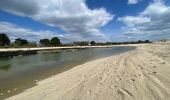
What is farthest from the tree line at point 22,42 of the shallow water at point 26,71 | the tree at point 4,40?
the shallow water at point 26,71

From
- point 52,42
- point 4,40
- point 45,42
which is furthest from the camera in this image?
point 45,42

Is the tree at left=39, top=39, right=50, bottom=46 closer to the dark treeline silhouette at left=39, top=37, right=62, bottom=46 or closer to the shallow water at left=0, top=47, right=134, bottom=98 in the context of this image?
the dark treeline silhouette at left=39, top=37, right=62, bottom=46

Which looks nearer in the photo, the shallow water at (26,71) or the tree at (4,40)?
the shallow water at (26,71)

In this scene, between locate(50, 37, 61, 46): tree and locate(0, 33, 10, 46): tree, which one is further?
locate(50, 37, 61, 46): tree

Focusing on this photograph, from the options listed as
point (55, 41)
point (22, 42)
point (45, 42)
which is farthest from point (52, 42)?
point (22, 42)

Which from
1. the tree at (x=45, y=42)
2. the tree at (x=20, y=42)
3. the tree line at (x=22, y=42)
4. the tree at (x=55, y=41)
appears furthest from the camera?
the tree at (x=45, y=42)

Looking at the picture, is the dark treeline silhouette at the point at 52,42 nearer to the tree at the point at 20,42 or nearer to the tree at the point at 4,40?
the tree at the point at 20,42

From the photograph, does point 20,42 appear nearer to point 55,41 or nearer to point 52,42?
point 52,42

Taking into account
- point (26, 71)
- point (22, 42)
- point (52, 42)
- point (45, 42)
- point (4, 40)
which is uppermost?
point (4, 40)

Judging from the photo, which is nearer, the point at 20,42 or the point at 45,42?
the point at 20,42

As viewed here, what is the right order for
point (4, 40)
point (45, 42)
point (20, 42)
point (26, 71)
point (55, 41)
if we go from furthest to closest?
1. point (45, 42)
2. point (55, 41)
3. point (20, 42)
4. point (4, 40)
5. point (26, 71)

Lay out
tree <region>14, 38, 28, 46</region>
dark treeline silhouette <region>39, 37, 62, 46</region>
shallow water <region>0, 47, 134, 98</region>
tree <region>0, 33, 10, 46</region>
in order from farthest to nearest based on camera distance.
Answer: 1. dark treeline silhouette <region>39, 37, 62, 46</region>
2. tree <region>14, 38, 28, 46</region>
3. tree <region>0, 33, 10, 46</region>
4. shallow water <region>0, 47, 134, 98</region>

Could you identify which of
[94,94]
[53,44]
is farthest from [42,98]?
[53,44]

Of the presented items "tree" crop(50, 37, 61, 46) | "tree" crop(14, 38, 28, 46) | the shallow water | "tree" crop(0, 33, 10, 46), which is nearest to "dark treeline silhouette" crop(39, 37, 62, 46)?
"tree" crop(50, 37, 61, 46)
